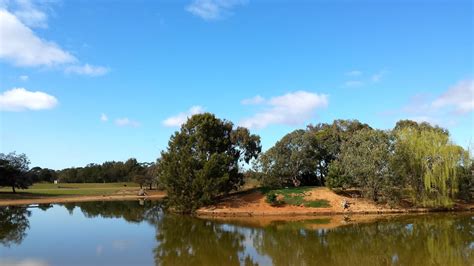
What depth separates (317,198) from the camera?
43.3 metres

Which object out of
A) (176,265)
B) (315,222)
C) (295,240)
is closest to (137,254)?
(176,265)

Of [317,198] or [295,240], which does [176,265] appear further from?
[317,198]

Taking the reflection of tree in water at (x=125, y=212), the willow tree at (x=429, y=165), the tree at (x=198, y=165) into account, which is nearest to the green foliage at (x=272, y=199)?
the tree at (x=198, y=165)

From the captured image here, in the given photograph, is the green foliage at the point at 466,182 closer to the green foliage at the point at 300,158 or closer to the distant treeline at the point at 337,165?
the distant treeline at the point at 337,165

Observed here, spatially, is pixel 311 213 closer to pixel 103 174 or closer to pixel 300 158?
pixel 300 158

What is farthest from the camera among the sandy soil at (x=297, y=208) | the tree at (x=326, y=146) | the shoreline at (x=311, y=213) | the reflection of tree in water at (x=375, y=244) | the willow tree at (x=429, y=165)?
the tree at (x=326, y=146)

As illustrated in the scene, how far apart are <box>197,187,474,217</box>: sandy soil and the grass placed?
0.50 m

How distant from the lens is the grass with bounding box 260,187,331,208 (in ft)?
139

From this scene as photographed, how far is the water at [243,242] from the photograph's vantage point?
18.3m

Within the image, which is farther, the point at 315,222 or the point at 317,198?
the point at 317,198

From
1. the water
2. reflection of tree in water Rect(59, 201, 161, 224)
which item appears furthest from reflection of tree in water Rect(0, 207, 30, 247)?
reflection of tree in water Rect(59, 201, 161, 224)

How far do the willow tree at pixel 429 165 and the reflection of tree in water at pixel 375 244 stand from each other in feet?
28.0

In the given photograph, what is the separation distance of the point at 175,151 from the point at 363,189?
20628 mm

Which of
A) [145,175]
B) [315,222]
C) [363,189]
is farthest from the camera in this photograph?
[145,175]
